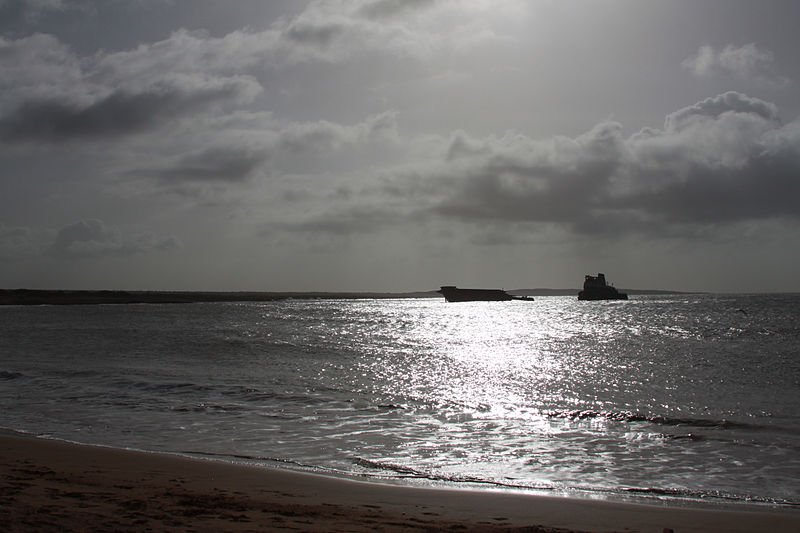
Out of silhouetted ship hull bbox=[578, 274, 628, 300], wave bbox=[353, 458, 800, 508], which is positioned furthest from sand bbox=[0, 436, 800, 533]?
silhouetted ship hull bbox=[578, 274, 628, 300]

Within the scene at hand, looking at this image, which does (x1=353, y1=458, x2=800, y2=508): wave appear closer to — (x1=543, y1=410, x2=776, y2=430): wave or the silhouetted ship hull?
(x1=543, y1=410, x2=776, y2=430): wave

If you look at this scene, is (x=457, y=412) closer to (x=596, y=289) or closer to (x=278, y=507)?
(x=278, y=507)

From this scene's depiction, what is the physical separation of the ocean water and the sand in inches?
48.5

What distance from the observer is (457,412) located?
2141cm

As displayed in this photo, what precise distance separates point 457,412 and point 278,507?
1219 cm

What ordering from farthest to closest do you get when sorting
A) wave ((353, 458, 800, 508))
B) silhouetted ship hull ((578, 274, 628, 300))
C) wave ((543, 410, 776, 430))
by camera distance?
1. silhouetted ship hull ((578, 274, 628, 300))
2. wave ((543, 410, 776, 430))
3. wave ((353, 458, 800, 508))

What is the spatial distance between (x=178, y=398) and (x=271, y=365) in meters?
12.4

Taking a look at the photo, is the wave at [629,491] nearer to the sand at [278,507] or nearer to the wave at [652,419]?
the sand at [278,507]

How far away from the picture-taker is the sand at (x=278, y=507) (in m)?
8.75

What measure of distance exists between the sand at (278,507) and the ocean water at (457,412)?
48.5 inches

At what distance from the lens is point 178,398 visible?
2423cm

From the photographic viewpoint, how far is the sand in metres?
8.75

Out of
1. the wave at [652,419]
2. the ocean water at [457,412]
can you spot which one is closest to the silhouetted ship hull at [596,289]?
the ocean water at [457,412]

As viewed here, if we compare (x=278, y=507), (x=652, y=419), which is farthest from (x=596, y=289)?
(x=278, y=507)
